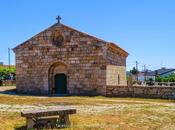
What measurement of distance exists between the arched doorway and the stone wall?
403cm

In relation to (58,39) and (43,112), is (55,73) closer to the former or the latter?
(58,39)

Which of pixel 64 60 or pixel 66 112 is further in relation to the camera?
pixel 64 60

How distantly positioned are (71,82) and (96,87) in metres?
2.21

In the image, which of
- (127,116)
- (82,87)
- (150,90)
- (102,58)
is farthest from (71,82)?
(127,116)

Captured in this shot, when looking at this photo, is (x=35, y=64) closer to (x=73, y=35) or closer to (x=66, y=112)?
(x=73, y=35)

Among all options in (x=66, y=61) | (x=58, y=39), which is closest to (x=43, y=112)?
(x=66, y=61)

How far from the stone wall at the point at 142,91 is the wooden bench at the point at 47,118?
1364cm

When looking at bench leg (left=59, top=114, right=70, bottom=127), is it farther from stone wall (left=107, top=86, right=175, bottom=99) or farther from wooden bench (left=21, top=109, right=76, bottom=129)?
stone wall (left=107, top=86, right=175, bottom=99)

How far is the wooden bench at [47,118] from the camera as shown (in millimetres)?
10505

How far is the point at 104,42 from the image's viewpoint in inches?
1000

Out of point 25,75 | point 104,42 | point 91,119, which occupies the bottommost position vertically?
point 91,119

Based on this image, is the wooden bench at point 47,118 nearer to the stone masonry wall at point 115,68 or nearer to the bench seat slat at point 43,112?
the bench seat slat at point 43,112

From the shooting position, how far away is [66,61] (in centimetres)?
2675

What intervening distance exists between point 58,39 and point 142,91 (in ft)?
26.9
